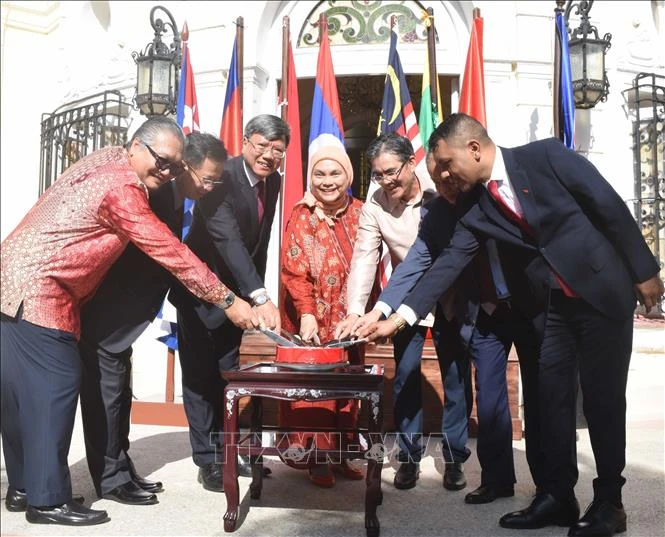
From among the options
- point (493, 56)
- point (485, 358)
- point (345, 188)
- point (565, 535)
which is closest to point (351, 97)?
point (493, 56)

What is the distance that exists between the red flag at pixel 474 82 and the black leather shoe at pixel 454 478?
10.8 feet

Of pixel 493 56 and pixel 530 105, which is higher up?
pixel 493 56

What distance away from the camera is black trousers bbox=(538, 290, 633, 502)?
8.22ft

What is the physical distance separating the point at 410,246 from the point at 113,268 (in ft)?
4.59

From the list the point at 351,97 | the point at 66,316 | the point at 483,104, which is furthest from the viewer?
the point at 351,97

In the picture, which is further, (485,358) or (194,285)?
(485,358)

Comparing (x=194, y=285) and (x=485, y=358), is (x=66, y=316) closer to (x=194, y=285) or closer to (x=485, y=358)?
(x=194, y=285)

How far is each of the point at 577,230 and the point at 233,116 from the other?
11.2 ft

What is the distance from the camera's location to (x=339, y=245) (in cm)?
334

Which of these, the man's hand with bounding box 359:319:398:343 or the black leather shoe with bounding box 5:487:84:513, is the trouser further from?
the black leather shoe with bounding box 5:487:84:513

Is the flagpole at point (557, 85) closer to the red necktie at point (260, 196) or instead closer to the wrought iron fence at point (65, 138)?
the red necktie at point (260, 196)

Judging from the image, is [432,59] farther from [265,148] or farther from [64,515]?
[64,515]

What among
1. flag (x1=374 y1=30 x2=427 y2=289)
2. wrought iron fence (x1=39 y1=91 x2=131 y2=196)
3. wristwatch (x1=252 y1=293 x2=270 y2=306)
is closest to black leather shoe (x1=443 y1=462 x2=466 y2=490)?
wristwatch (x1=252 y1=293 x2=270 y2=306)

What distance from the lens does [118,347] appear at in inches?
115
